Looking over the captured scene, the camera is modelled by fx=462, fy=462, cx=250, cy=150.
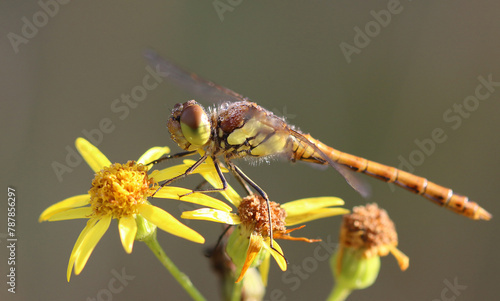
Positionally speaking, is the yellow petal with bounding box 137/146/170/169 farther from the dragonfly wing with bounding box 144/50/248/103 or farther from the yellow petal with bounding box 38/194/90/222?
the dragonfly wing with bounding box 144/50/248/103

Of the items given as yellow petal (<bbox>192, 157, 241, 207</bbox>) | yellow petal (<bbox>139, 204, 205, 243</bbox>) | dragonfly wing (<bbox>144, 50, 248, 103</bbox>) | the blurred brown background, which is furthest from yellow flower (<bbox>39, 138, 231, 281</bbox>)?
the blurred brown background

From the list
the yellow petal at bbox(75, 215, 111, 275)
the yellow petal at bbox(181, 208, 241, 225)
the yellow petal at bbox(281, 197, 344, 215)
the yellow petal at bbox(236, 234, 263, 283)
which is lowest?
the yellow petal at bbox(281, 197, 344, 215)

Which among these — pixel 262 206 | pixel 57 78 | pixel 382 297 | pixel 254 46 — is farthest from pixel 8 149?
pixel 382 297

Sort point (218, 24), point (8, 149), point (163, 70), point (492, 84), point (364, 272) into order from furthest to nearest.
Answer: point (218, 24)
point (492, 84)
point (8, 149)
point (163, 70)
point (364, 272)

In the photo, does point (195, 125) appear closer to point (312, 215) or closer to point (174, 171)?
point (174, 171)

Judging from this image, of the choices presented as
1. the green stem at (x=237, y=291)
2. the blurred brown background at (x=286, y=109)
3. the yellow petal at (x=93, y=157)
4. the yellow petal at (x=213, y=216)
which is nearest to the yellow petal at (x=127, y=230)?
the yellow petal at (x=213, y=216)

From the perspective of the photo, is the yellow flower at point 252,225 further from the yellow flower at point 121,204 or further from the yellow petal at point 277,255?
the yellow flower at point 121,204

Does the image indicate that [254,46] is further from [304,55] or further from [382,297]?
[382,297]
